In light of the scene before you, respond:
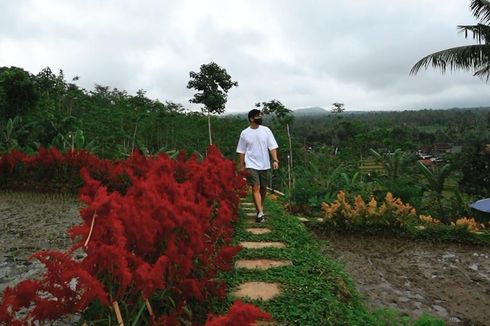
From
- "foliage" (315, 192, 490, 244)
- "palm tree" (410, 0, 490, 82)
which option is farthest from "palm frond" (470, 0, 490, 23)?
"foliage" (315, 192, 490, 244)

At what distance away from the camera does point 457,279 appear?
15.3ft

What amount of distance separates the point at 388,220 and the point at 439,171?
3.19m

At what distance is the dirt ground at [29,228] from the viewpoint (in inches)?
151

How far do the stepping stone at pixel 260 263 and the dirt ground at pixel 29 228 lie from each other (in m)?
1.68

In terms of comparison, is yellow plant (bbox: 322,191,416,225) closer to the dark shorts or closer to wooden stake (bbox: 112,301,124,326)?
the dark shorts

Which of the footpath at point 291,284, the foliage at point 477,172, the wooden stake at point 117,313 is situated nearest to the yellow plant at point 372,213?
the footpath at point 291,284

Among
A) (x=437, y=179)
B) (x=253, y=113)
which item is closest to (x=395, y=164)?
(x=437, y=179)

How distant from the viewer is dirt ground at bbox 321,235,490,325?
3.87m

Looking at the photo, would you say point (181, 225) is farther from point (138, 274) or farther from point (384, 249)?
point (384, 249)

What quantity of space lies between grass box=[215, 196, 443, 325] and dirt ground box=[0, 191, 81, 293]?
1851mm

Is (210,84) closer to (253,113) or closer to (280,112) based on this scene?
(280,112)

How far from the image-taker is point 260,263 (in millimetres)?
3674

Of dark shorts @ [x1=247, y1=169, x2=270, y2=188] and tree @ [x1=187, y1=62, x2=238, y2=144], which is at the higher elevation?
tree @ [x1=187, y1=62, x2=238, y2=144]

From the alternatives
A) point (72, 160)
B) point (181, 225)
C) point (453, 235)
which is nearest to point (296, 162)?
point (72, 160)
